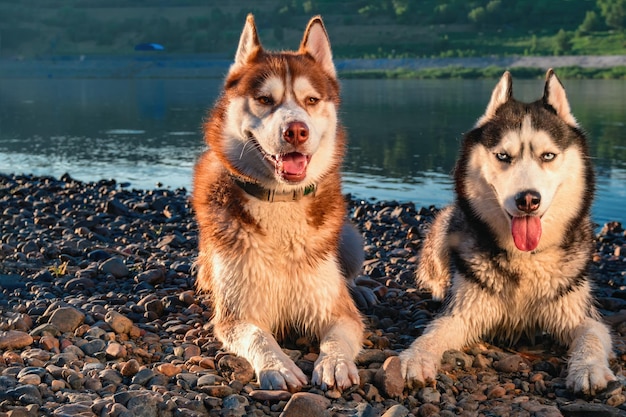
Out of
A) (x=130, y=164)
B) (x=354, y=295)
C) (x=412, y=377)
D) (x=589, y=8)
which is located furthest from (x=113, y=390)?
(x=589, y=8)

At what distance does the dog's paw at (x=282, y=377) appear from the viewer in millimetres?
4582

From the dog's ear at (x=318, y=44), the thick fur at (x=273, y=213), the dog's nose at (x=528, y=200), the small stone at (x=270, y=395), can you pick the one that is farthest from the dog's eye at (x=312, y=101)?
the small stone at (x=270, y=395)

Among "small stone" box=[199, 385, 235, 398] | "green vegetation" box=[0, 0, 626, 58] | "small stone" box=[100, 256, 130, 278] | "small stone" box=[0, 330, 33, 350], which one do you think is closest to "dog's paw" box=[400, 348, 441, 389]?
"small stone" box=[199, 385, 235, 398]

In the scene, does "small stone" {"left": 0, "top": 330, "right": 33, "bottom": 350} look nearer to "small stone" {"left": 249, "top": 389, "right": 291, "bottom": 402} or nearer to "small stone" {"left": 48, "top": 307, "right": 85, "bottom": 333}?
"small stone" {"left": 48, "top": 307, "right": 85, "bottom": 333}

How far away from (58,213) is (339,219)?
21.6ft

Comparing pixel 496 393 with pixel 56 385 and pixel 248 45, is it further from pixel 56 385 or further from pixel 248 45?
pixel 248 45

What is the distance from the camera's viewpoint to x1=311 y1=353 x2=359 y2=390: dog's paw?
4.66 metres

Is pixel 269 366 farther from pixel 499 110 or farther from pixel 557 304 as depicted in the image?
pixel 499 110

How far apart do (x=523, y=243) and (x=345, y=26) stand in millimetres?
89290

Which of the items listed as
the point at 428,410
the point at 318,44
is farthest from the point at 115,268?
the point at 428,410

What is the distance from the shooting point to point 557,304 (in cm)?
538

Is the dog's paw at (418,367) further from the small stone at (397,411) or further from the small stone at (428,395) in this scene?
the small stone at (397,411)

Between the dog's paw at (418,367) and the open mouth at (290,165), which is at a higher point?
the open mouth at (290,165)

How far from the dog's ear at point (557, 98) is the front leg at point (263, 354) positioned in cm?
254
